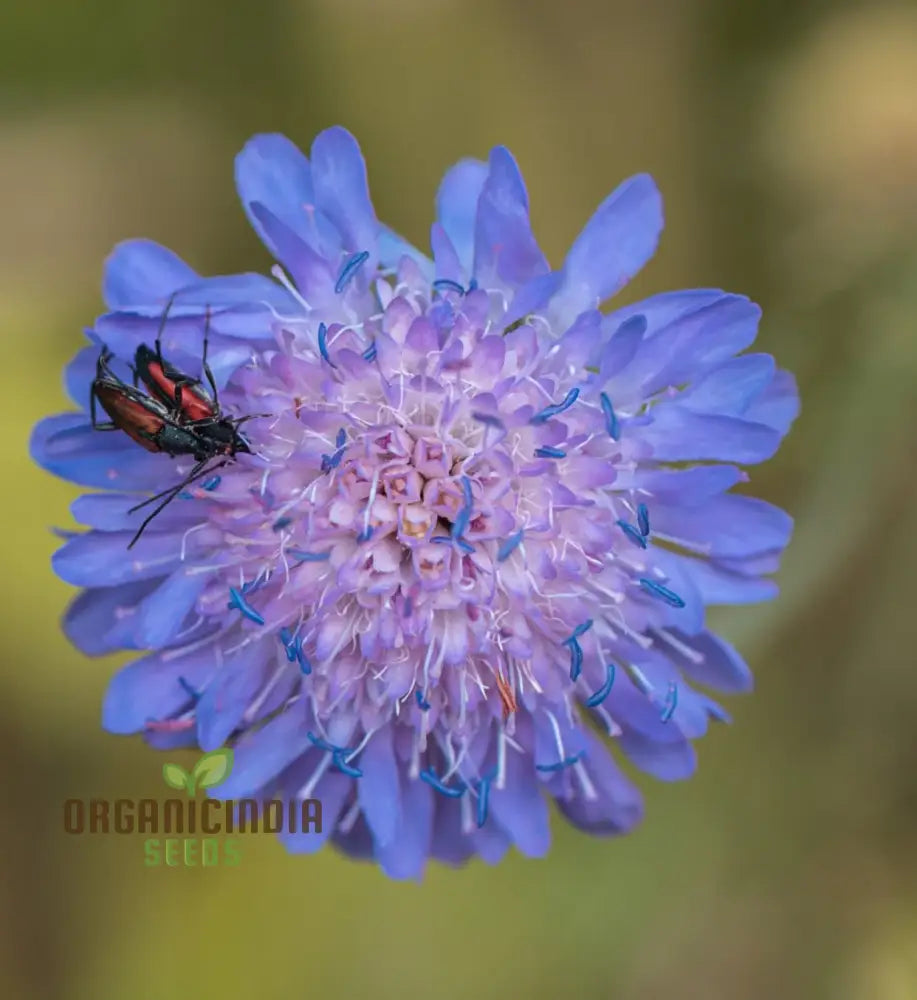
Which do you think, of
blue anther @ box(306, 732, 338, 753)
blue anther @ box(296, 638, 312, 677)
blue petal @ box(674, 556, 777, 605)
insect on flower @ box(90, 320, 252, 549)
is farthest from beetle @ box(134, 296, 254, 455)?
blue petal @ box(674, 556, 777, 605)

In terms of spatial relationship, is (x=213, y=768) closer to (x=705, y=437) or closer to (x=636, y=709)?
(x=636, y=709)

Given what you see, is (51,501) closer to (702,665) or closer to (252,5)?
(252,5)

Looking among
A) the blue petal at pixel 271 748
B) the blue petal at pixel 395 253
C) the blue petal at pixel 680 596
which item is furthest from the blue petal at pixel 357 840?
the blue petal at pixel 395 253

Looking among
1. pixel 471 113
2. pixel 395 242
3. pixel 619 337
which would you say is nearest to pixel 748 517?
pixel 619 337

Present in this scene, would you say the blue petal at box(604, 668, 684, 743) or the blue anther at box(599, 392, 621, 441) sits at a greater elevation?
the blue anther at box(599, 392, 621, 441)

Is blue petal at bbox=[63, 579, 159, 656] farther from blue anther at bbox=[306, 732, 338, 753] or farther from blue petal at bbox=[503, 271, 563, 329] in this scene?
blue petal at bbox=[503, 271, 563, 329]
